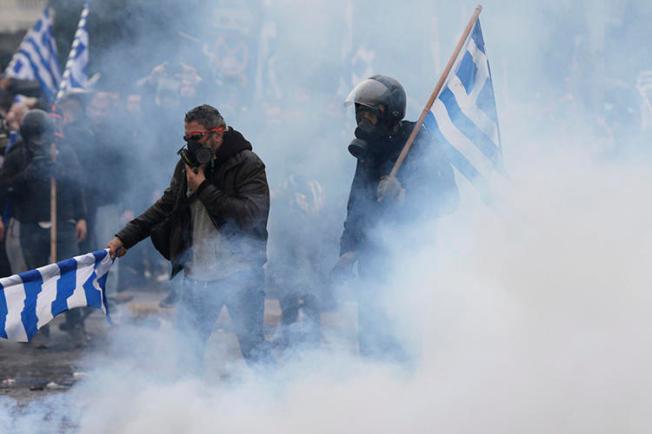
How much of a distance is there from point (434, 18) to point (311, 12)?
1.08m

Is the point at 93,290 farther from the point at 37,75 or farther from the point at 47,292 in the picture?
the point at 37,75

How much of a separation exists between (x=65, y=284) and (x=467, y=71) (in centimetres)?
231

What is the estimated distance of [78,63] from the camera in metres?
11.3

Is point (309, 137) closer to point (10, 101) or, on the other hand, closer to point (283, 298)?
point (283, 298)

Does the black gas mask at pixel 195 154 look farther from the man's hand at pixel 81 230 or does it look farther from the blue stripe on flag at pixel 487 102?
the man's hand at pixel 81 230

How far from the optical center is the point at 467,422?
516 centimetres

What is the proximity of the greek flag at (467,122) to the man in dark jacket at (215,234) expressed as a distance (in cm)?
100

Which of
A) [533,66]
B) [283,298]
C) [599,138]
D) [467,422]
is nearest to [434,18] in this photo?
[533,66]

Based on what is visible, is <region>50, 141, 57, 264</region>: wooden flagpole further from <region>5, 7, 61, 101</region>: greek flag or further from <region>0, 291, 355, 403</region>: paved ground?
<region>5, 7, 61, 101</region>: greek flag

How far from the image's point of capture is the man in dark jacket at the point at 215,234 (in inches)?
223

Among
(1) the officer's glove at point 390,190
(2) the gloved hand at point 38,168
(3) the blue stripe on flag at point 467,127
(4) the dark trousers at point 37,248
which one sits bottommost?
(4) the dark trousers at point 37,248

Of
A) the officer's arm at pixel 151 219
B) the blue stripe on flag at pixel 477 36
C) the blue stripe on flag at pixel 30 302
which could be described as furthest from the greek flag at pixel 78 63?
the blue stripe on flag at pixel 30 302

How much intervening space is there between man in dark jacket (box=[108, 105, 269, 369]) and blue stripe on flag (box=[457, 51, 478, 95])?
3.86ft

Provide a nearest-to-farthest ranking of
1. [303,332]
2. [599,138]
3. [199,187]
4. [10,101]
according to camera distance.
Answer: [199,187] < [303,332] < [599,138] < [10,101]
